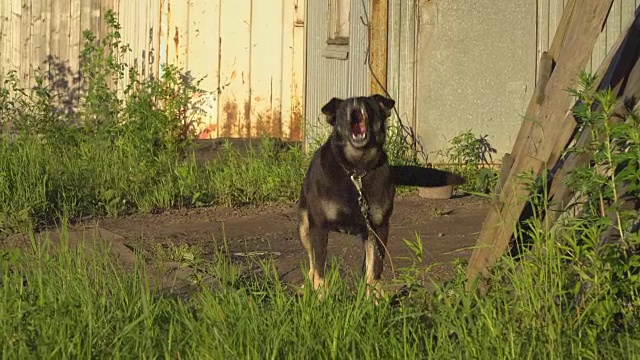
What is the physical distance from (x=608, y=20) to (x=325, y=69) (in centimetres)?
284

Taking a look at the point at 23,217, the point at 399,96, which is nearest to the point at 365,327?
the point at 23,217

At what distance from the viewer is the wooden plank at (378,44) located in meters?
11.1

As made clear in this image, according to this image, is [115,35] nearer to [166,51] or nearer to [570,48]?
[166,51]

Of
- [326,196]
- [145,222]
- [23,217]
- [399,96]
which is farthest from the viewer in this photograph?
[399,96]

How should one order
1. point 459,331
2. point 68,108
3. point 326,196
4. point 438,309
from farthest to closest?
point 68,108 < point 326,196 < point 438,309 < point 459,331

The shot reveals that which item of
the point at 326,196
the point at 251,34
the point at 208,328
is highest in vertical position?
the point at 251,34

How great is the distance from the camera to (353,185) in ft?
22.9

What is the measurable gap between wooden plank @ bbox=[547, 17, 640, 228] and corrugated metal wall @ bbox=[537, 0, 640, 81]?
574 centimetres

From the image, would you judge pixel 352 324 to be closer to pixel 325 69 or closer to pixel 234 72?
pixel 325 69

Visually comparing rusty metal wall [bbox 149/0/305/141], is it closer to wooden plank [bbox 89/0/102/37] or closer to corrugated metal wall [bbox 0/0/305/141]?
corrugated metal wall [bbox 0/0/305/141]

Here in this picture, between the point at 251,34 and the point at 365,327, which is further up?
the point at 251,34

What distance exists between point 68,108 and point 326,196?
8.65 meters

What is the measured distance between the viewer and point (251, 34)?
13086 millimetres

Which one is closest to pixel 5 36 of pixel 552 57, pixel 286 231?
pixel 286 231
